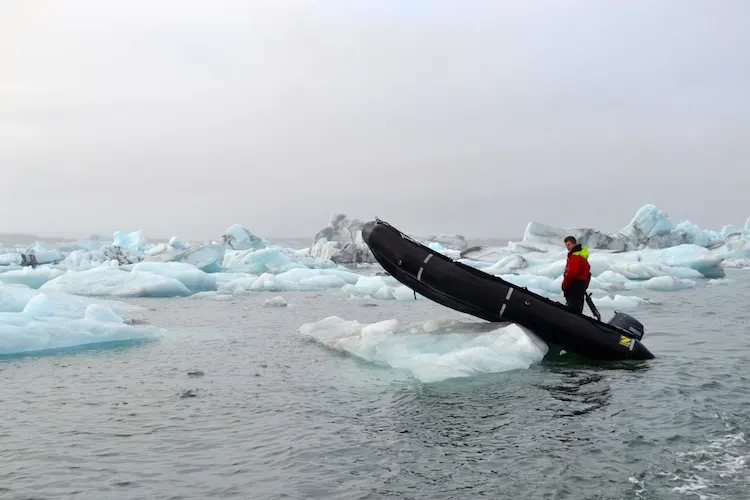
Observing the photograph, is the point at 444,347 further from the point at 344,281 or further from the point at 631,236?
the point at 631,236

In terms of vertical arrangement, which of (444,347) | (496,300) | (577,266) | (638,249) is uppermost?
(638,249)

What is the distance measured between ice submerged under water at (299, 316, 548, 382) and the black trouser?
0.99 m

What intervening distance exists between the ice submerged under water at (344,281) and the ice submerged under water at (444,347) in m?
0.02

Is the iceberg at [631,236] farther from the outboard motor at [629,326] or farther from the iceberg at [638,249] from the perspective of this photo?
the outboard motor at [629,326]

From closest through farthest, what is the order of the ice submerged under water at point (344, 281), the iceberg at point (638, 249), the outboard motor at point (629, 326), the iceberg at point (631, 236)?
the ice submerged under water at point (344, 281) → the outboard motor at point (629, 326) → the iceberg at point (638, 249) → the iceberg at point (631, 236)

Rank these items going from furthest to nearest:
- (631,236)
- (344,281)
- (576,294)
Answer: (631,236)
(344,281)
(576,294)

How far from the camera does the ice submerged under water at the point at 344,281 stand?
356 inches

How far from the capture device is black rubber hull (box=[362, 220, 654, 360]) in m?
9.11

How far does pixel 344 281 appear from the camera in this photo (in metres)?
27.6

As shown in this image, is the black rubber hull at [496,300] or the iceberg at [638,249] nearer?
the black rubber hull at [496,300]

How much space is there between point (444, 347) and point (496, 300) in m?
1.22

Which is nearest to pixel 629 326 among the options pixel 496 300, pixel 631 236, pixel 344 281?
pixel 496 300

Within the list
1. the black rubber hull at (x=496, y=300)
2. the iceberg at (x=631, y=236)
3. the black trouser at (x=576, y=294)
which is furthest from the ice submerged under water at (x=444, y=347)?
the iceberg at (x=631, y=236)

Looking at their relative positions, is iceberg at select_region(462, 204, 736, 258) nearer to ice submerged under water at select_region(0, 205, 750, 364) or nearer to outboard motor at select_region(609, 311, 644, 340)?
ice submerged under water at select_region(0, 205, 750, 364)
